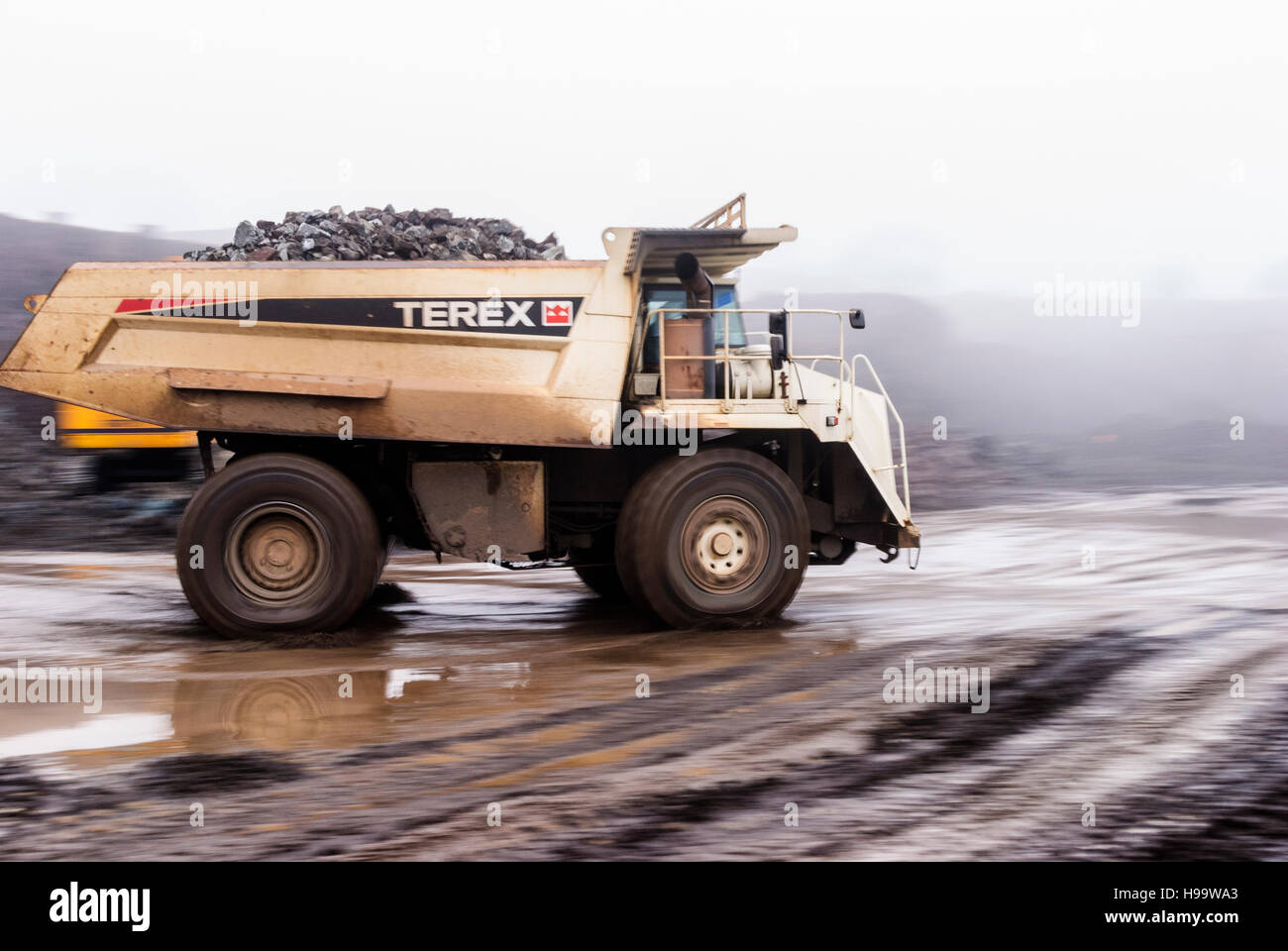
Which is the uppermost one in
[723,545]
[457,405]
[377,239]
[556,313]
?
[377,239]

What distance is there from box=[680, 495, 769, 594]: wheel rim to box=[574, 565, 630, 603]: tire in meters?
1.58

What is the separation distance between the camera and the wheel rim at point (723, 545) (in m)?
7.86

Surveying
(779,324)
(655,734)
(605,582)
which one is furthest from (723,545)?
(655,734)

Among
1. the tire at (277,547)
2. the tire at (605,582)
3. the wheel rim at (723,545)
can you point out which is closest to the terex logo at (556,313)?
the wheel rim at (723,545)

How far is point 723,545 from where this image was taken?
312 inches

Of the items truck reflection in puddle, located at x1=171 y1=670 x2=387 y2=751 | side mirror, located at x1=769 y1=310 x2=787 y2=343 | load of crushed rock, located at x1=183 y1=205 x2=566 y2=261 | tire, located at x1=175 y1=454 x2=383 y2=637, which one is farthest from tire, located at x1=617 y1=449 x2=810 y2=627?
load of crushed rock, located at x1=183 y1=205 x2=566 y2=261

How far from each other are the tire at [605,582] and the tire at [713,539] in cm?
149

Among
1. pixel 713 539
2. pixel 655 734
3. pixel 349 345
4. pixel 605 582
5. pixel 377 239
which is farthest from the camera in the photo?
pixel 377 239

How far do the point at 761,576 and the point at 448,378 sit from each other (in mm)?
2526

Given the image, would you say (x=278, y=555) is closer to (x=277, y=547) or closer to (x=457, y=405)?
(x=277, y=547)

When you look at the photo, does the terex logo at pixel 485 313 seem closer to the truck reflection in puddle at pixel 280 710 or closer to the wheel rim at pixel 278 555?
the wheel rim at pixel 278 555

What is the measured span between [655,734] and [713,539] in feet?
8.94
